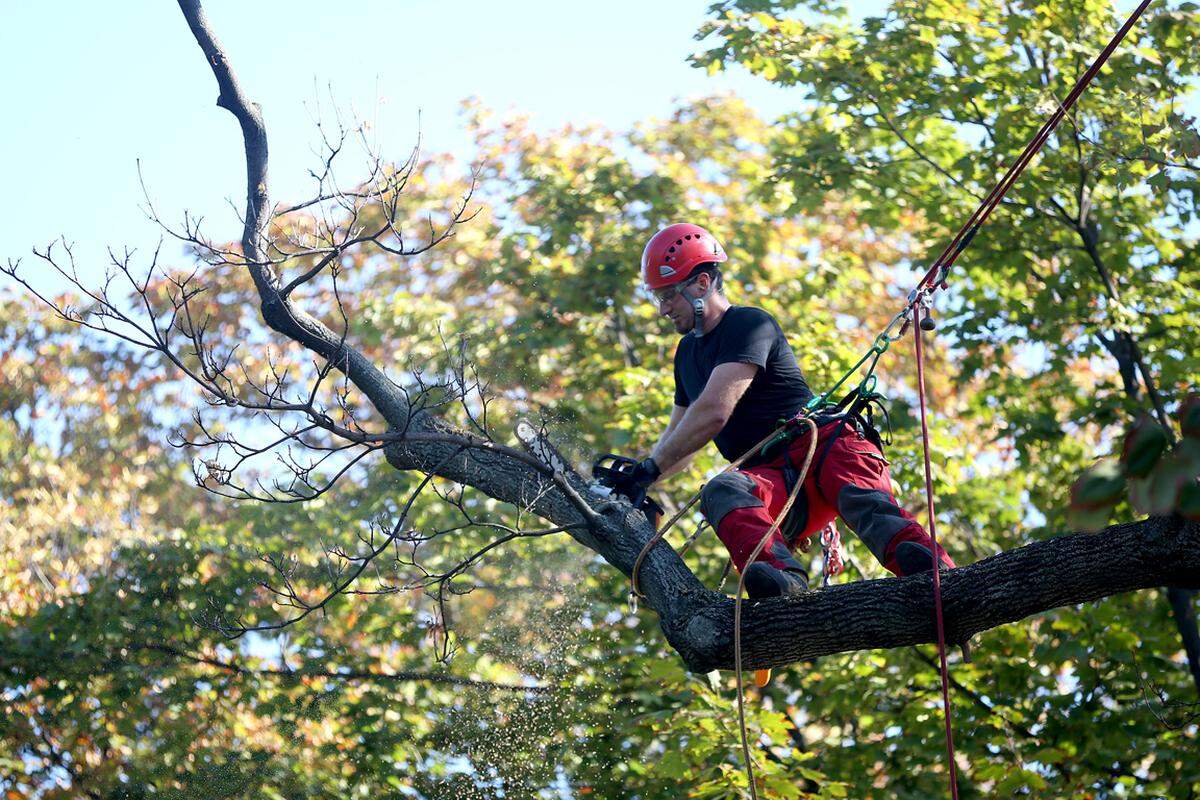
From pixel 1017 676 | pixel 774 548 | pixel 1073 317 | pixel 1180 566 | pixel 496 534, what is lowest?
pixel 1180 566

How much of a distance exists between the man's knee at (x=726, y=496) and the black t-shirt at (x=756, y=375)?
32cm

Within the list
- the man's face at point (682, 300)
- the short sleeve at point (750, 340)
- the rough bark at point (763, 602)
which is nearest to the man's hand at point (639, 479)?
the rough bark at point (763, 602)

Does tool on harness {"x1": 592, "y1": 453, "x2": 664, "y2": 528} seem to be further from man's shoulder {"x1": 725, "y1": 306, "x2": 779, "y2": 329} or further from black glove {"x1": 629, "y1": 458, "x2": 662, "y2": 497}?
man's shoulder {"x1": 725, "y1": 306, "x2": 779, "y2": 329}

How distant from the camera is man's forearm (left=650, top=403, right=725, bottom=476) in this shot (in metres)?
4.46

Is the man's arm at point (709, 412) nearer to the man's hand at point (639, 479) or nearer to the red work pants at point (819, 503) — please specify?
the man's hand at point (639, 479)

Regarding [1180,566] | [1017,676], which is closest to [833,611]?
[1180,566]

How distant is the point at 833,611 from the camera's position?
3969 millimetres

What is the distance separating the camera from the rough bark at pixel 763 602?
3578 mm

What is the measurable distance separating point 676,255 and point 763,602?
1.37m

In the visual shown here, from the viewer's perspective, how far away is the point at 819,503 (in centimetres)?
468

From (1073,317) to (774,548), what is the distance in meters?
5.45

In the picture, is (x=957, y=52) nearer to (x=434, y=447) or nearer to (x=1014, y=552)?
(x=434, y=447)

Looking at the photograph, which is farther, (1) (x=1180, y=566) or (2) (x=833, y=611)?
(2) (x=833, y=611)

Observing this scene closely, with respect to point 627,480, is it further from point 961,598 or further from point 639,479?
point 961,598
